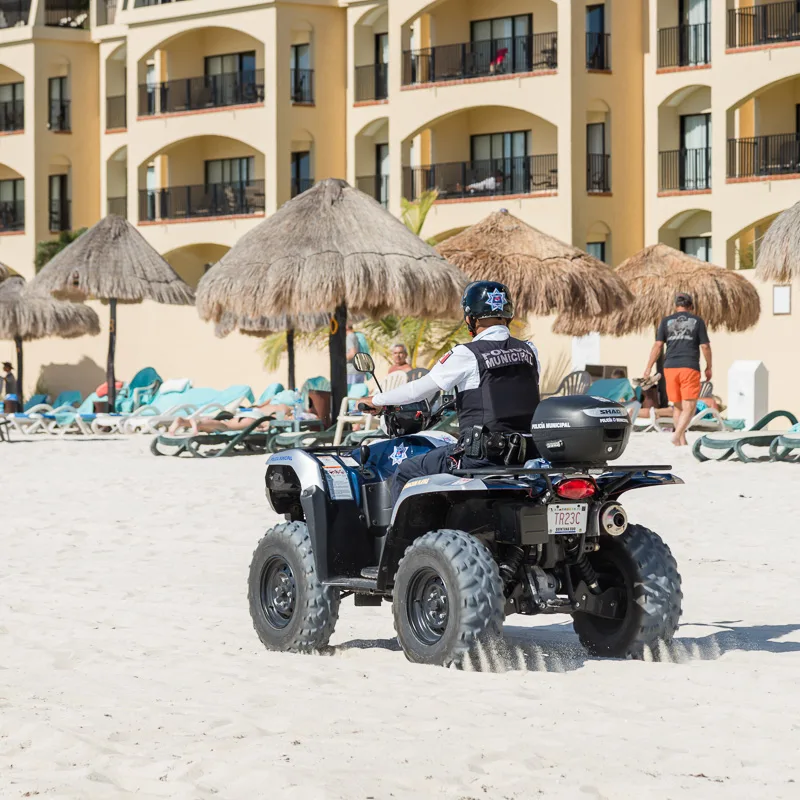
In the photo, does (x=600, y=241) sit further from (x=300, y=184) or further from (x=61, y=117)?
(x=61, y=117)

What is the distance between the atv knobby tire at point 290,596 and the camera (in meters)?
6.76

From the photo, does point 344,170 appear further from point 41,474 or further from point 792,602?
point 792,602

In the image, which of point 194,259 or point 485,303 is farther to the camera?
point 194,259

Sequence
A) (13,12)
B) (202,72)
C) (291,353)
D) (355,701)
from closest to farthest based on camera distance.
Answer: (355,701), (291,353), (202,72), (13,12)

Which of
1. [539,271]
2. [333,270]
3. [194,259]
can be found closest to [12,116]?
[194,259]

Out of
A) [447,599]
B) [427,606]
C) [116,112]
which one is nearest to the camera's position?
[447,599]

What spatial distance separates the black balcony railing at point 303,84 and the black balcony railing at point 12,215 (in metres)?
9.48

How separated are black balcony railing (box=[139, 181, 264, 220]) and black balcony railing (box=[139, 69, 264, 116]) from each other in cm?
207

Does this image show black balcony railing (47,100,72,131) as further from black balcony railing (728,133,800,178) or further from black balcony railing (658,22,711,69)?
black balcony railing (728,133,800,178)

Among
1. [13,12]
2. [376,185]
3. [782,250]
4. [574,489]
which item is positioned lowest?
[574,489]

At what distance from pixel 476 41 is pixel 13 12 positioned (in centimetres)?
1547

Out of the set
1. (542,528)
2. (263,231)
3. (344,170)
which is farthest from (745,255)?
(542,528)

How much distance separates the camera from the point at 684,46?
35594 mm

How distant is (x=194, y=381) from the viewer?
36219 millimetres
